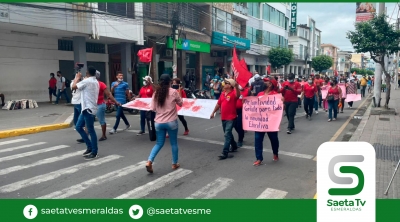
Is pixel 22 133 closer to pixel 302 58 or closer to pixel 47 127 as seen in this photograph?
pixel 47 127

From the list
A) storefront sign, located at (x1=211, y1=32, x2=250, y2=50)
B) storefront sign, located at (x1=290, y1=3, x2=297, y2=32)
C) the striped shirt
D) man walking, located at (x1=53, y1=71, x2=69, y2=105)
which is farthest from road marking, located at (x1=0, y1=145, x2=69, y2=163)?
storefront sign, located at (x1=290, y1=3, x2=297, y2=32)

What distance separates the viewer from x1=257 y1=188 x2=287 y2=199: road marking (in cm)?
480

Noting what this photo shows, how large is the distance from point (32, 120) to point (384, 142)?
35.3 feet

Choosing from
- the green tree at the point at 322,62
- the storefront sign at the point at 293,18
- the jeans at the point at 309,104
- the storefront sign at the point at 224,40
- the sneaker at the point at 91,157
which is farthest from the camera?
the green tree at the point at 322,62

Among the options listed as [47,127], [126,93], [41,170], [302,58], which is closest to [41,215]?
[41,170]

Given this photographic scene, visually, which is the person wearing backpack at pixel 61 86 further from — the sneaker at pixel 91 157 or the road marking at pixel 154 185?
the road marking at pixel 154 185

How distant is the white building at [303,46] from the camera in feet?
183

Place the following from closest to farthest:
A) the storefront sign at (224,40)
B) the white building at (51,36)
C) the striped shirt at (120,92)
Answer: the striped shirt at (120,92) → the white building at (51,36) → the storefront sign at (224,40)

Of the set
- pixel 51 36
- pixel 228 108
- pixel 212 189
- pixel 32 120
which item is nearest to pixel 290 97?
pixel 228 108

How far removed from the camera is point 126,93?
382 inches

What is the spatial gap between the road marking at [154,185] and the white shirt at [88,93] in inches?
86.7

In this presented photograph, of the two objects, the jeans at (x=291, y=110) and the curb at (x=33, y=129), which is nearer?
the curb at (x=33, y=129)

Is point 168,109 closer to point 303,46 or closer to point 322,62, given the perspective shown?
point 322,62

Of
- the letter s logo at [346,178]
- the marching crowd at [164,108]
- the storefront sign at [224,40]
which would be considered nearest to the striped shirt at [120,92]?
the marching crowd at [164,108]
